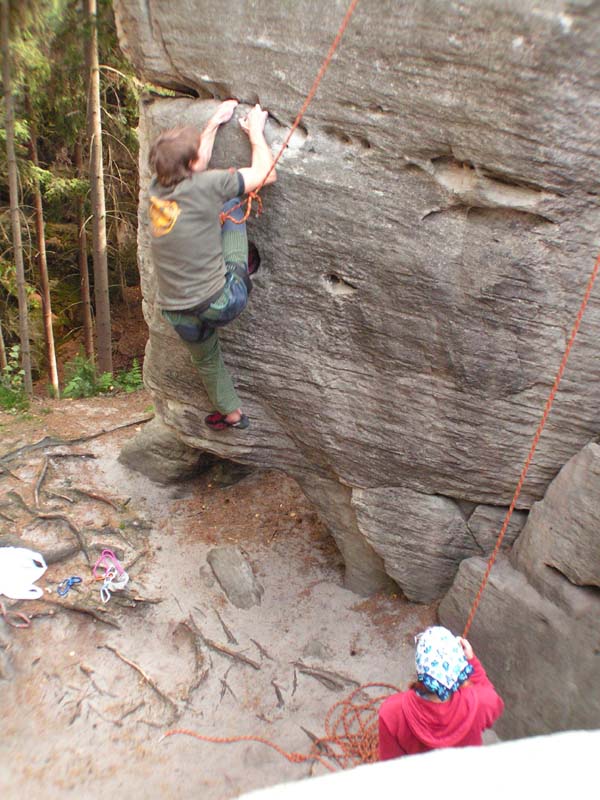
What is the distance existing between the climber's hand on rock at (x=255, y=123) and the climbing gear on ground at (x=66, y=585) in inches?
144

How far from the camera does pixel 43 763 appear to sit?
404 centimetres

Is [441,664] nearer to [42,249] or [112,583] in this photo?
[112,583]

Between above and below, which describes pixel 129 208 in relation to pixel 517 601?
above

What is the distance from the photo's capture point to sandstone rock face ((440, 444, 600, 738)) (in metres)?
3.71

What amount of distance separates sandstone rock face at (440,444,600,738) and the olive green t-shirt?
2.48m

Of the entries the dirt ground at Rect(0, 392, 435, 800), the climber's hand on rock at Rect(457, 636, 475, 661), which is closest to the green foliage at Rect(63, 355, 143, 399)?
the dirt ground at Rect(0, 392, 435, 800)

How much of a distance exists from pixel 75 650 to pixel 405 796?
3.85 m

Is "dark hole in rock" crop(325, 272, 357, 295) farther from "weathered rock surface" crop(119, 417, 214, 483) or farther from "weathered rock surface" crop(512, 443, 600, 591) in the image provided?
"weathered rock surface" crop(119, 417, 214, 483)

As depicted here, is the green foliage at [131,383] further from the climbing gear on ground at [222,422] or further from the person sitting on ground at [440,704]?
the person sitting on ground at [440,704]

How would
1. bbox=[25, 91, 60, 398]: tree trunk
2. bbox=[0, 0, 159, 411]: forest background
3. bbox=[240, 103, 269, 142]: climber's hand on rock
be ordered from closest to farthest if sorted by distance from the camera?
bbox=[240, 103, 269, 142]: climber's hand on rock → bbox=[0, 0, 159, 411]: forest background → bbox=[25, 91, 60, 398]: tree trunk

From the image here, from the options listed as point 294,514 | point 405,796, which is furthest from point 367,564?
point 405,796

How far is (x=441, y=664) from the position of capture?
2.65m

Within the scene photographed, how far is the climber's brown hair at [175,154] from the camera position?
11.8 feet

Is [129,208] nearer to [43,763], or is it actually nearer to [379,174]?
[379,174]
